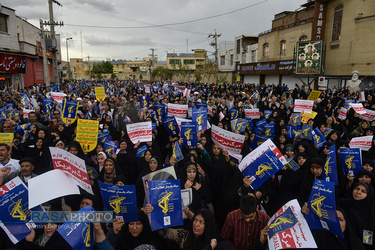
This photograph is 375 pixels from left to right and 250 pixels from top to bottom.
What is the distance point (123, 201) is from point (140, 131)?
3.09 m

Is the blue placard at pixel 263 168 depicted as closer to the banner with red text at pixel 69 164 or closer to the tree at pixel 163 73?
the banner with red text at pixel 69 164

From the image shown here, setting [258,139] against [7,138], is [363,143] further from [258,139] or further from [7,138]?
[7,138]

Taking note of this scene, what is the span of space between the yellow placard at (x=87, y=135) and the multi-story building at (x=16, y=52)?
605 inches

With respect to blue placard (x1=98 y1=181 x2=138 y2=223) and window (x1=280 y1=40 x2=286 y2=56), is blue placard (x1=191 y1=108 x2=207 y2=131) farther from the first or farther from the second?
window (x1=280 y1=40 x2=286 y2=56)

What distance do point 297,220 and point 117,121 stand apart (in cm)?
728

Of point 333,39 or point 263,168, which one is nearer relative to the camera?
point 263,168

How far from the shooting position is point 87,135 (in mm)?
5805

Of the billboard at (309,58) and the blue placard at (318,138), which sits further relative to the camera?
the billboard at (309,58)

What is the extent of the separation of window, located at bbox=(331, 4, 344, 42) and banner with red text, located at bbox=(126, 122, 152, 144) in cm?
2349

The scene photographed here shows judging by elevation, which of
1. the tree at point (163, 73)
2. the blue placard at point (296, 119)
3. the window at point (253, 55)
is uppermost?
the window at point (253, 55)

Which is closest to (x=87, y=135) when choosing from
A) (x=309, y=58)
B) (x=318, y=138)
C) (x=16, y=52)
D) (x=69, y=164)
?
(x=69, y=164)

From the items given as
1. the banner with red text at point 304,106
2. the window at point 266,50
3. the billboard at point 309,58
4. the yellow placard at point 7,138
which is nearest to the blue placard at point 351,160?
the banner with red text at point 304,106

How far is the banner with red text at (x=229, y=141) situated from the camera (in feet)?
16.8

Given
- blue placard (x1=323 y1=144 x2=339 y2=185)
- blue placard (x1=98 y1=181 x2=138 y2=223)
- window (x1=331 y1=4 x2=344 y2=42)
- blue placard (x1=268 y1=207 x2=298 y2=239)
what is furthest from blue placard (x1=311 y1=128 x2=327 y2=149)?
window (x1=331 y1=4 x2=344 y2=42)
